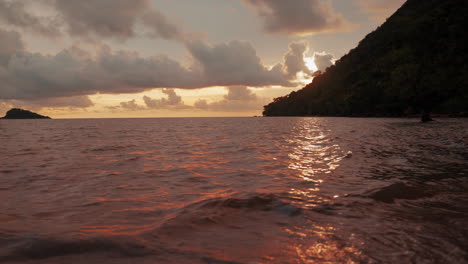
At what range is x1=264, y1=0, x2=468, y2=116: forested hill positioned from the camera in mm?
76312

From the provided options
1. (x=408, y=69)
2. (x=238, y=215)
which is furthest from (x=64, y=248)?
(x=408, y=69)

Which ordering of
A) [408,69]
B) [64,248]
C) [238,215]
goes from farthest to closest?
[408,69], [238,215], [64,248]

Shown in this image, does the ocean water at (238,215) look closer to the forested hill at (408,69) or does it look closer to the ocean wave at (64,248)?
the ocean wave at (64,248)

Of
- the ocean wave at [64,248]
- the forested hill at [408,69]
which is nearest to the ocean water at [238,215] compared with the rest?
the ocean wave at [64,248]

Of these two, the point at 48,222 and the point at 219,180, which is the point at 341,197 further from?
the point at 48,222

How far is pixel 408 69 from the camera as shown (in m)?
67.9

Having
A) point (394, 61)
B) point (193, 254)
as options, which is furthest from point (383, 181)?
point (394, 61)

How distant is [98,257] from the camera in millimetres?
3824

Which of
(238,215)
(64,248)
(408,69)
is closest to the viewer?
(64,248)

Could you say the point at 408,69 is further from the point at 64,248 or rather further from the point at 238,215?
the point at 64,248

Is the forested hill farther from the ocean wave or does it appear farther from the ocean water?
the ocean wave

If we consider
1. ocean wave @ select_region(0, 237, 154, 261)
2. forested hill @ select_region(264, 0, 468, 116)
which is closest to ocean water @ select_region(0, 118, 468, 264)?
ocean wave @ select_region(0, 237, 154, 261)

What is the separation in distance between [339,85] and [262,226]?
165m

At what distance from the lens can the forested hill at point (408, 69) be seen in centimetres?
7631
